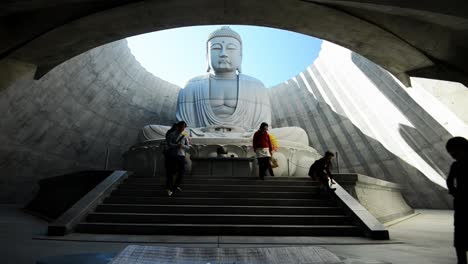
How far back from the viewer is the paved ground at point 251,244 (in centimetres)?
236

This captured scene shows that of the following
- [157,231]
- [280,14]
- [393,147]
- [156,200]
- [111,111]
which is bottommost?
[157,231]

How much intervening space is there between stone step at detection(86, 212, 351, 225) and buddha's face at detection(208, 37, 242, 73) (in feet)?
24.2

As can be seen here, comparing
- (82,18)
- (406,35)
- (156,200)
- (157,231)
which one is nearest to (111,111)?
(156,200)

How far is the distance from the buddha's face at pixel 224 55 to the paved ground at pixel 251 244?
7.85m

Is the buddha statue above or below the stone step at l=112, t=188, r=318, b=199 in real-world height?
above

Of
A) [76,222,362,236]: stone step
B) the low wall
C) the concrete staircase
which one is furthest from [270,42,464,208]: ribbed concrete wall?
[76,222,362,236]: stone step

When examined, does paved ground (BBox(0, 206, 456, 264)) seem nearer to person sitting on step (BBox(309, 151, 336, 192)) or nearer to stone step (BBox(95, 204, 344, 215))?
stone step (BBox(95, 204, 344, 215))

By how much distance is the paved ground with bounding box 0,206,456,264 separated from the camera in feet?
7.73

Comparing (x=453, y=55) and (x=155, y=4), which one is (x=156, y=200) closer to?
(x=155, y=4)

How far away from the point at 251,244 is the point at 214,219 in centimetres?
92

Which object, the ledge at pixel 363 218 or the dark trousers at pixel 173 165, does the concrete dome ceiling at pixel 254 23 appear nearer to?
the ledge at pixel 363 218

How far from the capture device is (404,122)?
8359 millimetres

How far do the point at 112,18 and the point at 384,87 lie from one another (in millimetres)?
8350

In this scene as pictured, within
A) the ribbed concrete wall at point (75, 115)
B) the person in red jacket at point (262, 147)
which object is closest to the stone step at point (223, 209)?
the person in red jacket at point (262, 147)
